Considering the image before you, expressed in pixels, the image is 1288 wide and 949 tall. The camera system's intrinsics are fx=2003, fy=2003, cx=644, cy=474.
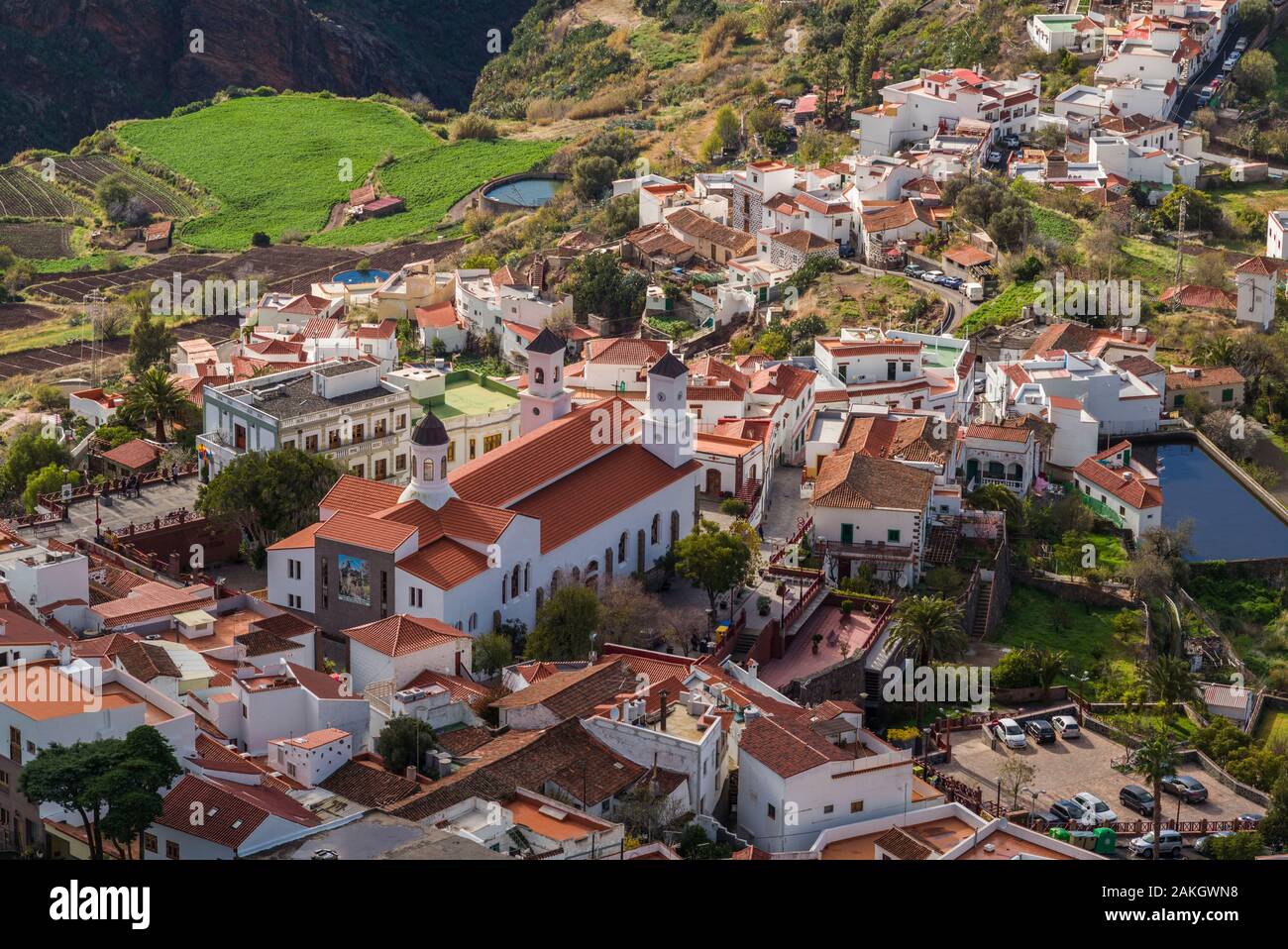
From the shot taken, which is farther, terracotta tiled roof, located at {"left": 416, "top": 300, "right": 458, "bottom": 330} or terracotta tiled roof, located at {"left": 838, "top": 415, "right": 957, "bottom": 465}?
terracotta tiled roof, located at {"left": 416, "top": 300, "right": 458, "bottom": 330}

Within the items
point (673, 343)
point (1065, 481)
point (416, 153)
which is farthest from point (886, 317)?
point (416, 153)

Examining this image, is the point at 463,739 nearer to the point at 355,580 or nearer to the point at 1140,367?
the point at 355,580

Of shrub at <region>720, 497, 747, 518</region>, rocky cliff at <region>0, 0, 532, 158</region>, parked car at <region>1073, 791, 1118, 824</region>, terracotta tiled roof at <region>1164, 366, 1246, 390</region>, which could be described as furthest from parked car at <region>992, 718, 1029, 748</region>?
A: rocky cliff at <region>0, 0, 532, 158</region>

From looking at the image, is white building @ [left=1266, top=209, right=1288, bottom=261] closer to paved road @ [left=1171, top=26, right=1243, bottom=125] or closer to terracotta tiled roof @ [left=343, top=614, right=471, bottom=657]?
paved road @ [left=1171, top=26, right=1243, bottom=125]

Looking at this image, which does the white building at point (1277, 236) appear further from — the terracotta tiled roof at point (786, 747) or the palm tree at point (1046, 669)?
the terracotta tiled roof at point (786, 747)

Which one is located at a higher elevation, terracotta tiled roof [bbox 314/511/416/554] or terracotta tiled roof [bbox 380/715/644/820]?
terracotta tiled roof [bbox 314/511/416/554]
